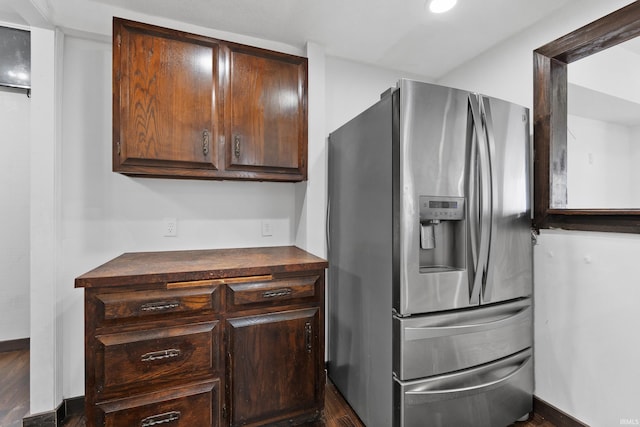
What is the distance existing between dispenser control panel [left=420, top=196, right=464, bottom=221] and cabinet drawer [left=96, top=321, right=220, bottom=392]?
1185 mm

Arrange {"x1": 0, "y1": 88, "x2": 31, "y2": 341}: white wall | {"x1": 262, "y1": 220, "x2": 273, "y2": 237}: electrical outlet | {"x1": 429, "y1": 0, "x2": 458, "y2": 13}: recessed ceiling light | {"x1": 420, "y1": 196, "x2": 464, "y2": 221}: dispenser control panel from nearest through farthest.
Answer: {"x1": 420, "y1": 196, "x2": 464, "y2": 221}: dispenser control panel → {"x1": 429, "y1": 0, "x2": 458, "y2": 13}: recessed ceiling light → {"x1": 262, "y1": 220, "x2": 273, "y2": 237}: electrical outlet → {"x1": 0, "y1": 88, "x2": 31, "y2": 341}: white wall

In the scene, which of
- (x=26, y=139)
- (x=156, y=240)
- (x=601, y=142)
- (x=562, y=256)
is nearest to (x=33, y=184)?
(x=156, y=240)

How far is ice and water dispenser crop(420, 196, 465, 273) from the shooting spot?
1.38 meters

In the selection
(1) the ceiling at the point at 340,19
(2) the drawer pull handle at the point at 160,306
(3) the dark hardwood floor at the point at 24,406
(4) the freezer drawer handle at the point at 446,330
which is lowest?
(3) the dark hardwood floor at the point at 24,406

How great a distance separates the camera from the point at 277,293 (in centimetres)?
152

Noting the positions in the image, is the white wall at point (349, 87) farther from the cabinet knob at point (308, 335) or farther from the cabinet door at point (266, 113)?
the cabinet knob at point (308, 335)

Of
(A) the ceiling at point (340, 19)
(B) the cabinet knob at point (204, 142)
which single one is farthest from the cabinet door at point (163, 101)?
(A) the ceiling at point (340, 19)

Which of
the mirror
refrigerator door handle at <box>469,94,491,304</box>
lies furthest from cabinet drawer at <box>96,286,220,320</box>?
the mirror

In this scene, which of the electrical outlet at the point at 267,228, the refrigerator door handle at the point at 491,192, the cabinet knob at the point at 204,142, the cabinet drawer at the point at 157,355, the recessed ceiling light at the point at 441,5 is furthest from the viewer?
the electrical outlet at the point at 267,228

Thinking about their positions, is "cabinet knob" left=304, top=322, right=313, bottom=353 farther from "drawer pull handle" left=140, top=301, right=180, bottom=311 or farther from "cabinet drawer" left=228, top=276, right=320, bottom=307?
"drawer pull handle" left=140, top=301, right=180, bottom=311

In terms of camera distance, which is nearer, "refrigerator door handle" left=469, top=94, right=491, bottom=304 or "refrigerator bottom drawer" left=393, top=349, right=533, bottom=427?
"refrigerator bottom drawer" left=393, top=349, right=533, bottom=427

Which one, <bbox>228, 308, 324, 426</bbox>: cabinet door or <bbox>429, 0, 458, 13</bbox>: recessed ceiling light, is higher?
<bbox>429, 0, 458, 13</bbox>: recessed ceiling light

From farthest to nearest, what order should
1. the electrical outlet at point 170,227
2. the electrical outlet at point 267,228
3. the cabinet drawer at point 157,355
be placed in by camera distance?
the electrical outlet at point 267,228 → the electrical outlet at point 170,227 → the cabinet drawer at point 157,355

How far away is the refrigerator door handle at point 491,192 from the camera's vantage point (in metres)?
1.47
